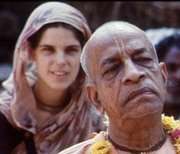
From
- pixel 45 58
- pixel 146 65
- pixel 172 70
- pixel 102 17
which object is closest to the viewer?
pixel 146 65

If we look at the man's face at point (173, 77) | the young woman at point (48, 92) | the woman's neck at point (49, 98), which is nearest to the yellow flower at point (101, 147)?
the young woman at point (48, 92)

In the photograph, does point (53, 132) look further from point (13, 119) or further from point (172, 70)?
point (172, 70)

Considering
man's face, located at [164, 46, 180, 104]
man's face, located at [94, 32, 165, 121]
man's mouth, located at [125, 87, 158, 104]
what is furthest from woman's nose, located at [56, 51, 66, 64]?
man's mouth, located at [125, 87, 158, 104]

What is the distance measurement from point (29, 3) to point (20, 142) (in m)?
6.87

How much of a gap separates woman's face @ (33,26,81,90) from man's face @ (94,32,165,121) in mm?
1634

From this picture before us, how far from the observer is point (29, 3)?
1309 centimetres

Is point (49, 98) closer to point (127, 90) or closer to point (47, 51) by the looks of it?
point (47, 51)

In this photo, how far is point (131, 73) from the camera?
4.41m

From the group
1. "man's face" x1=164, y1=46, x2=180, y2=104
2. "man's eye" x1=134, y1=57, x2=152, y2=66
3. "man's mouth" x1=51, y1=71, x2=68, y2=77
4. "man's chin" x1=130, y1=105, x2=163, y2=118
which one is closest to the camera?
"man's chin" x1=130, y1=105, x2=163, y2=118

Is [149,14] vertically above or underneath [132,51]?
underneath

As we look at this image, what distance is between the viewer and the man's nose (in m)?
4.41

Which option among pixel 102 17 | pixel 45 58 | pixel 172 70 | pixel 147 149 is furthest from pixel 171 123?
pixel 102 17

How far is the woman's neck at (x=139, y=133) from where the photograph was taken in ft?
14.6

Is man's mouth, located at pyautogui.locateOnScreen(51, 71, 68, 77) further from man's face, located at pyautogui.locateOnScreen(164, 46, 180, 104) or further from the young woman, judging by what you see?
man's face, located at pyautogui.locateOnScreen(164, 46, 180, 104)
